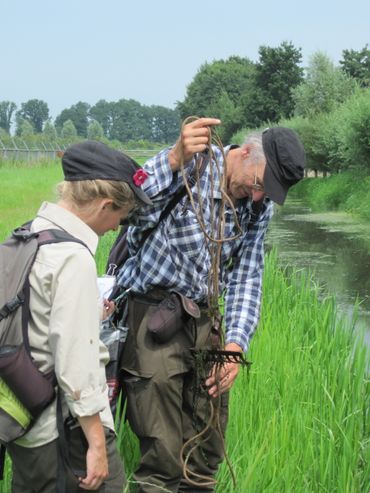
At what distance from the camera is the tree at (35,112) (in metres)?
132

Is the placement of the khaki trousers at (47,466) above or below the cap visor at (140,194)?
below

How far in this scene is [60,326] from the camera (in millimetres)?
1568

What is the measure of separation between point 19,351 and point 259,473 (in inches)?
43.7

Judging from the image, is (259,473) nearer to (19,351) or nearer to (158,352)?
(158,352)

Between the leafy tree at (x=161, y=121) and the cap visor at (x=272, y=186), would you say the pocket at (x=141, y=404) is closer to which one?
the cap visor at (x=272, y=186)

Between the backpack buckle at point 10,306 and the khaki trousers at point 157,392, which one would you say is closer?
the backpack buckle at point 10,306

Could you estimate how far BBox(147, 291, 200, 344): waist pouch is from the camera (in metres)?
2.18

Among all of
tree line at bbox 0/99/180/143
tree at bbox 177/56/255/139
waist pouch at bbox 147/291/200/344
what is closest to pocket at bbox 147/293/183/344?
waist pouch at bbox 147/291/200/344

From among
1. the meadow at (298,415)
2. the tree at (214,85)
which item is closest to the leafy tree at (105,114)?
the tree at (214,85)

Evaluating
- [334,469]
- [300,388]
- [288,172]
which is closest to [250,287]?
[288,172]

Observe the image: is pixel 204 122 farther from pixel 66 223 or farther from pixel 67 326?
pixel 67 326

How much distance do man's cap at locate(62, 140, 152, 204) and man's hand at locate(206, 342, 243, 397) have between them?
636 mm

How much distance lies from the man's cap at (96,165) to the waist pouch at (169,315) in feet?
1.53

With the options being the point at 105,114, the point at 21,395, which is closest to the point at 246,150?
the point at 21,395
